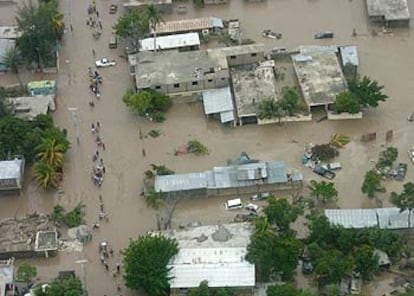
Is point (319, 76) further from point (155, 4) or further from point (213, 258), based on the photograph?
point (213, 258)

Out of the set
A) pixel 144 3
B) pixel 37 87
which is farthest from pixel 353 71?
pixel 37 87

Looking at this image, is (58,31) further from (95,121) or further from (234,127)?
(234,127)

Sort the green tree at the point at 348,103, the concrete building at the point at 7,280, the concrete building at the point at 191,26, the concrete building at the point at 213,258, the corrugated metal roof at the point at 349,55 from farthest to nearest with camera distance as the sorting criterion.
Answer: the concrete building at the point at 191,26
the corrugated metal roof at the point at 349,55
the green tree at the point at 348,103
the concrete building at the point at 7,280
the concrete building at the point at 213,258

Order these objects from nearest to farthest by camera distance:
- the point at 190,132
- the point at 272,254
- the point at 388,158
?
the point at 272,254
the point at 388,158
the point at 190,132

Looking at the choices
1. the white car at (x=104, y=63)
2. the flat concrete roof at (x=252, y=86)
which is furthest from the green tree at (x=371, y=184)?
the white car at (x=104, y=63)

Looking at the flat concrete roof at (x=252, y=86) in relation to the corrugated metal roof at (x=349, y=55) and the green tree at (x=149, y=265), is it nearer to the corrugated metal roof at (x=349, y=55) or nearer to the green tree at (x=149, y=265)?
the corrugated metal roof at (x=349, y=55)

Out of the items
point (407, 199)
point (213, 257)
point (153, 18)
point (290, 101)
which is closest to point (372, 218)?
point (407, 199)

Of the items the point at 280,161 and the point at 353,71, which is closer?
the point at 280,161
